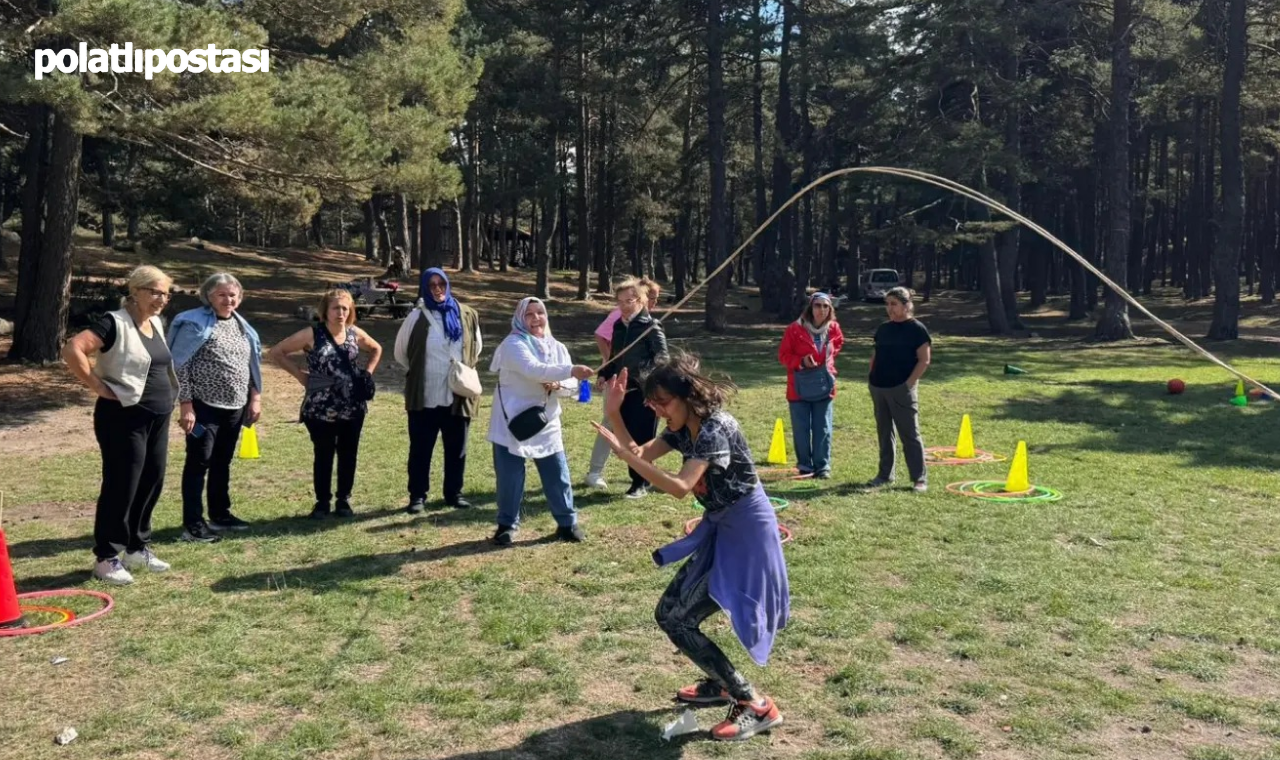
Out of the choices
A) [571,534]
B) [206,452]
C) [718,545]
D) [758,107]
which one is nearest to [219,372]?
[206,452]

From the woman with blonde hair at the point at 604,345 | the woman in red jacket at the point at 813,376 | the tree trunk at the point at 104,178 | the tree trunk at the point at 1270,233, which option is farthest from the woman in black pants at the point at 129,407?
the tree trunk at the point at 1270,233

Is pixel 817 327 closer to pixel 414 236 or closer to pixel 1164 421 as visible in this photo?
pixel 1164 421

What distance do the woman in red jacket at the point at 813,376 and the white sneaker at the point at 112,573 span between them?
5889mm

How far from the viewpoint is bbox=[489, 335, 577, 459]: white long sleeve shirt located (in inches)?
277

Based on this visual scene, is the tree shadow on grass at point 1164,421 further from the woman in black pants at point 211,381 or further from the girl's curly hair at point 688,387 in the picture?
the woman in black pants at point 211,381

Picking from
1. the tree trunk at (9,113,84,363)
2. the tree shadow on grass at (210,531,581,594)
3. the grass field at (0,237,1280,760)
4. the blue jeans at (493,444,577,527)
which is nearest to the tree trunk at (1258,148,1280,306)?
the grass field at (0,237,1280,760)

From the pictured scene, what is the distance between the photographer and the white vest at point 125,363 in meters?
6.17

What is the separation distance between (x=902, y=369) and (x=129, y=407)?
6.24 meters


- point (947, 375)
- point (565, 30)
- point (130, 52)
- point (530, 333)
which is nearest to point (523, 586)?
point (530, 333)

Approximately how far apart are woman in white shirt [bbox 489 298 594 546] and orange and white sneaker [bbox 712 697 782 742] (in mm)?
2946

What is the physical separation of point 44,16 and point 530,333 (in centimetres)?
1076

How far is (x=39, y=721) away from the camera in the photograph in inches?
181

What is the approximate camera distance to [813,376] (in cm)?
987

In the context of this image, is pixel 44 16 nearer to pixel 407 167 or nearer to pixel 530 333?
pixel 407 167
